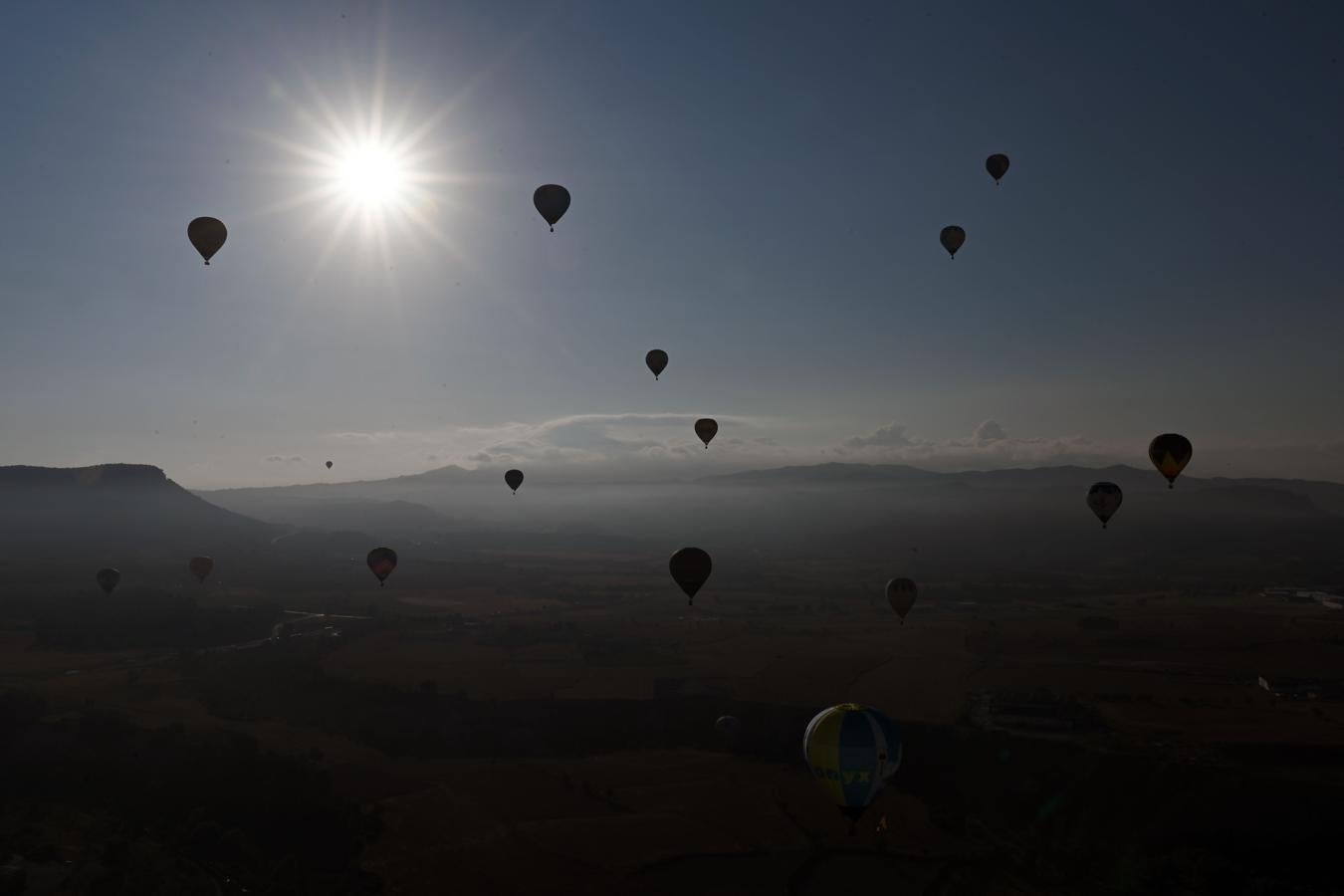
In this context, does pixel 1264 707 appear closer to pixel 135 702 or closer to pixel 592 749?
pixel 592 749

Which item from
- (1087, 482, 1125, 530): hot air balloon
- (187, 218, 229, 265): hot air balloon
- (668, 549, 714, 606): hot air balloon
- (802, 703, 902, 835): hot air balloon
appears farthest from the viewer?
(1087, 482, 1125, 530): hot air balloon

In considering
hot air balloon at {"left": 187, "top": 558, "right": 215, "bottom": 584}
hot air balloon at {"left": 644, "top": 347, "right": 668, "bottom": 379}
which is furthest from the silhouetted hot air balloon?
hot air balloon at {"left": 187, "top": 558, "right": 215, "bottom": 584}

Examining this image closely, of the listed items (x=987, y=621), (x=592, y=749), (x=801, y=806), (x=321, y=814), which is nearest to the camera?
(x=321, y=814)

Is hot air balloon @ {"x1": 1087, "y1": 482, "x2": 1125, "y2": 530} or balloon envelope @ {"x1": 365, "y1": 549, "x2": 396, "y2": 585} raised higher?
hot air balloon @ {"x1": 1087, "y1": 482, "x2": 1125, "y2": 530}

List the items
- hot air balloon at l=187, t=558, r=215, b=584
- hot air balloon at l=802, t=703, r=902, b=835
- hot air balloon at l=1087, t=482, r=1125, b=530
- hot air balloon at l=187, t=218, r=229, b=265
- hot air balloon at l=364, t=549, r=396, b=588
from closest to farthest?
1. hot air balloon at l=802, t=703, r=902, b=835
2. hot air balloon at l=187, t=218, r=229, b=265
3. hot air balloon at l=1087, t=482, r=1125, b=530
4. hot air balloon at l=364, t=549, r=396, b=588
5. hot air balloon at l=187, t=558, r=215, b=584

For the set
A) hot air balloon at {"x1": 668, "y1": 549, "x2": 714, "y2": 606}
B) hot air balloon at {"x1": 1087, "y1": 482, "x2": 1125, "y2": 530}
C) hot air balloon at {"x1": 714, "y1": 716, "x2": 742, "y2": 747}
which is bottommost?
hot air balloon at {"x1": 714, "y1": 716, "x2": 742, "y2": 747}

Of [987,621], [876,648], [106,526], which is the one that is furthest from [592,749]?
[106,526]

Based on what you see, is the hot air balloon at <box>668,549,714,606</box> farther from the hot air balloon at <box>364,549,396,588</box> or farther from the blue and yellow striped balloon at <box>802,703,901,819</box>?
the hot air balloon at <box>364,549,396,588</box>
